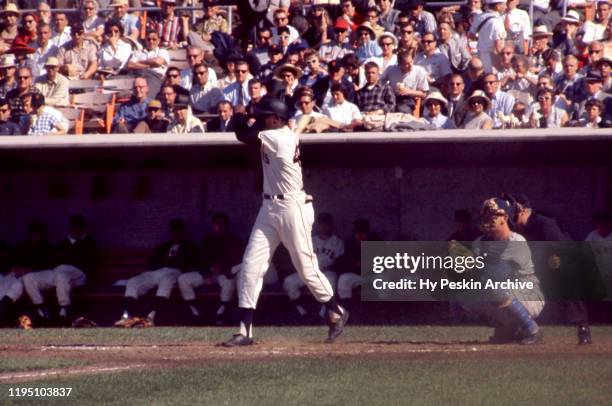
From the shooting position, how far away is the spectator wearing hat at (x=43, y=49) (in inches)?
651

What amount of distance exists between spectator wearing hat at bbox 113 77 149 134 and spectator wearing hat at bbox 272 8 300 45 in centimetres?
182

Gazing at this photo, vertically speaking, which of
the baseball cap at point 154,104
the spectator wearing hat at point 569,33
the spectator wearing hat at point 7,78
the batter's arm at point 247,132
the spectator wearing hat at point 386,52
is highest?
the spectator wearing hat at point 569,33

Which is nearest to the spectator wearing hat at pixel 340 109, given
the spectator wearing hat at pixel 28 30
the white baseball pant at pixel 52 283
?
the white baseball pant at pixel 52 283

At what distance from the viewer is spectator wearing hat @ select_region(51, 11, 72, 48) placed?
55.5 feet

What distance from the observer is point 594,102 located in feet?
41.4

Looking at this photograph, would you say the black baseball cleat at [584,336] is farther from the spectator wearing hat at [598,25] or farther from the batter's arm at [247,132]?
the spectator wearing hat at [598,25]

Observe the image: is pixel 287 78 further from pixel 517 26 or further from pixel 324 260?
pixel 517 26

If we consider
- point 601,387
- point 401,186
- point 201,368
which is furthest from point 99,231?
point 601,387

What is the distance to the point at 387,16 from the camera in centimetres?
1591

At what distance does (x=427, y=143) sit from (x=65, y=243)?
4078 millimetres

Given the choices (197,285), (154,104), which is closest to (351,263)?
(197,285)

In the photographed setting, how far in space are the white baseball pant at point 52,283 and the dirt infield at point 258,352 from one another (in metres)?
2.79

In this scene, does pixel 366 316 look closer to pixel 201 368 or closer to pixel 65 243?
pixel 65 243

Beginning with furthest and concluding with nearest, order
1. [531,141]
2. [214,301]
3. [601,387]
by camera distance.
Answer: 1. [214,301]
2. [531,141]
3. [601,387]
